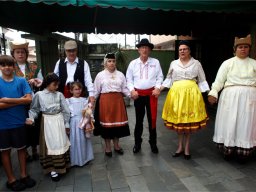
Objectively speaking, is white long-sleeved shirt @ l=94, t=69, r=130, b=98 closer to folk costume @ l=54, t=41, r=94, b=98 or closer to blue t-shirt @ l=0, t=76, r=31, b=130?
folk costume @ l=54, t=41, r=94, b=98

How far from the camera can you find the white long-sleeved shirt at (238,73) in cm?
345

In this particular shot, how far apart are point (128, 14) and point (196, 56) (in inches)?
155

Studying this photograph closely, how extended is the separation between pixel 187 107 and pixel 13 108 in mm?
2389

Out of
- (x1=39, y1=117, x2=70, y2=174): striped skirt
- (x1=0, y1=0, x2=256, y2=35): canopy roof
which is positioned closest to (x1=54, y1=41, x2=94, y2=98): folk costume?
(x1=39, y1=117, x2=70, y2=174): striped skirt

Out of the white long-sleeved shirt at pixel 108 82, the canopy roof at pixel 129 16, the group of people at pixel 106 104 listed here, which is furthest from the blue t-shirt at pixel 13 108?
the canopy roof at pixel 129 16

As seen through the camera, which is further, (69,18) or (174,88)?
(69,18)

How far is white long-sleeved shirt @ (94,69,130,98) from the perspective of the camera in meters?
3.81

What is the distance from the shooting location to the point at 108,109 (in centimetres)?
387

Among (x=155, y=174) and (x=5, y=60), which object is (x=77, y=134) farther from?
(x=5, y=60)

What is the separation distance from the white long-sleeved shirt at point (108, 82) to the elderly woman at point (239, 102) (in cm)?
142

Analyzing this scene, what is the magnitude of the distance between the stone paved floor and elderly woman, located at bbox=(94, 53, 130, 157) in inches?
18.8

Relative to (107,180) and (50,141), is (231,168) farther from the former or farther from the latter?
(50,141)

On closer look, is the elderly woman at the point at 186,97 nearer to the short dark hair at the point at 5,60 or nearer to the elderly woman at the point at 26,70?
the elderly woman at the point at 26,70

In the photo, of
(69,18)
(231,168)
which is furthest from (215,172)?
(69,18)
